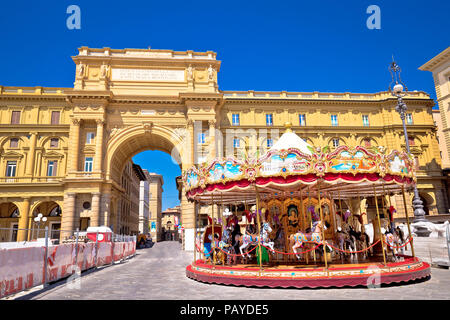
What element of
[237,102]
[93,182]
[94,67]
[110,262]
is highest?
[94,67]

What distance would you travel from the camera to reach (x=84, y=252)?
636 inches

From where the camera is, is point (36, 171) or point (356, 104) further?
point (356, 104)

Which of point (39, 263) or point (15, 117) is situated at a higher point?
point (15, 117)

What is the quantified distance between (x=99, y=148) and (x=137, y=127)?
4.86 m

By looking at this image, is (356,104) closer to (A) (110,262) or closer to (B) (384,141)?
(B) (384,141)

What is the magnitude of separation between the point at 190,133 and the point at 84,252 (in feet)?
72.7

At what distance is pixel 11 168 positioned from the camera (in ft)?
125

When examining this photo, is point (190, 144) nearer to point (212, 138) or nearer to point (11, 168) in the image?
point (212, 138)

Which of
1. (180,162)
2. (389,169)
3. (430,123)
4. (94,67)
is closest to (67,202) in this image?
(180,162)

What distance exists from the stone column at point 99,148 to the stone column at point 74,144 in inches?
82.6

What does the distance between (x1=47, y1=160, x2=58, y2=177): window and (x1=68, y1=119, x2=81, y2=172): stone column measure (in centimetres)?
460

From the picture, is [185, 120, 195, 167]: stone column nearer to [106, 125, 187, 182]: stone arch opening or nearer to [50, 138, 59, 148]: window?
[106, 125, 187, 182]: stone arch opening

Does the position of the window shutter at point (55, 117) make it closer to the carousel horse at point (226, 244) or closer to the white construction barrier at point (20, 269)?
the white construction barrier at point (20, 269)

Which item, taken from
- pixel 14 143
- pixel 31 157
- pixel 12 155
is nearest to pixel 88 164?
pixel 31 157
